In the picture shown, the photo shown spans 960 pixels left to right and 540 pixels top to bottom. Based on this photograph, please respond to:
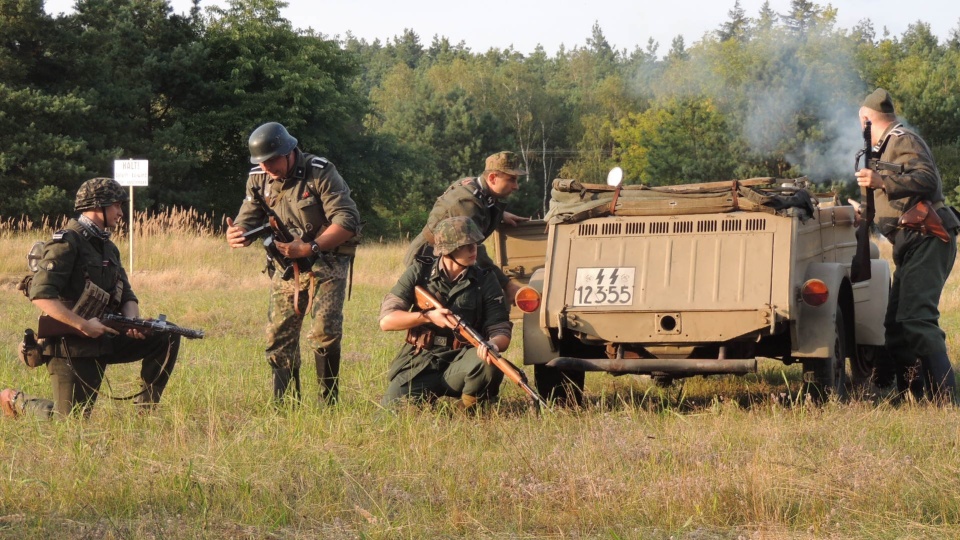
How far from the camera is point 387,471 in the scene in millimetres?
5773

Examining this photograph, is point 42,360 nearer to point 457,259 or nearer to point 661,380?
point 457,259

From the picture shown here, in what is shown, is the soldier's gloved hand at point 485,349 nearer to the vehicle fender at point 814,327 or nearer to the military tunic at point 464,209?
the military tunic at point 464,209

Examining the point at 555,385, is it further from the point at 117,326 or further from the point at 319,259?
the point at 117,326

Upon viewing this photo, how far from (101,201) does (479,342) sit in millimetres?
2359

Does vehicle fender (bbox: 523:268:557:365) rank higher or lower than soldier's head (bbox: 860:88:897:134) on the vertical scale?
lower

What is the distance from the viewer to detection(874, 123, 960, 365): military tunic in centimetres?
780

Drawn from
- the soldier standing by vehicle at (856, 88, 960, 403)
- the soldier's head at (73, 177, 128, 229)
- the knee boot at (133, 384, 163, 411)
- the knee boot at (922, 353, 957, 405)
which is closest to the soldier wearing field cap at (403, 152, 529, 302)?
the knee boot at (133, 384, 163, 411)

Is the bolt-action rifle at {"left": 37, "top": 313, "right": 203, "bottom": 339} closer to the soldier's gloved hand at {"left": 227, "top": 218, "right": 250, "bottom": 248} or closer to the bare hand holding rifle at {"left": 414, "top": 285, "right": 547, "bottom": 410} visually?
the soldier's gloved hand at {"left": 227, "top": 218, "right": 250, "bottom": 248}

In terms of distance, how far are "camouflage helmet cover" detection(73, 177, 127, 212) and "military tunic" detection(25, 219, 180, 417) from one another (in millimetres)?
131

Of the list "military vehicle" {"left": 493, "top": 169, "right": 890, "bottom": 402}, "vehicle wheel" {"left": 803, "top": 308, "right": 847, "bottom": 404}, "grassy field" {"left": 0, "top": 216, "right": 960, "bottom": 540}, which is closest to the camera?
"grassy field" {"left": 0, "top": 216, "right": 960, "bottom": 540}

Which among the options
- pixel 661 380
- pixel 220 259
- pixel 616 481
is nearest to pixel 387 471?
pixel 616 481

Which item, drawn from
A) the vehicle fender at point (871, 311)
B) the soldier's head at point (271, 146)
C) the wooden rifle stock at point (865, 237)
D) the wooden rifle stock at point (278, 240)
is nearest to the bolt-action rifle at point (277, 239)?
the wooden rifle stock at point (278, 240)

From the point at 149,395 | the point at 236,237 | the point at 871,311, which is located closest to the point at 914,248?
the point at 871,311

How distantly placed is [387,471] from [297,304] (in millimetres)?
2271
